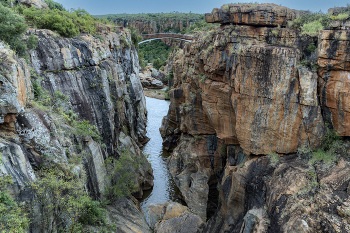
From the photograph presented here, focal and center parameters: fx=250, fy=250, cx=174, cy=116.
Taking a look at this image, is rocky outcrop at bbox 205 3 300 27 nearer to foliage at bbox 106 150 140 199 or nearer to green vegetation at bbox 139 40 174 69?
foliage at bbox 106 150 140 199

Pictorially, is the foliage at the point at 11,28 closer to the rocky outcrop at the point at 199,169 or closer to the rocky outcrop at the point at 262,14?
Result: the rocky outcrop at the point at 262,14

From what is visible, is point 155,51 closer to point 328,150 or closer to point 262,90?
point 262,90

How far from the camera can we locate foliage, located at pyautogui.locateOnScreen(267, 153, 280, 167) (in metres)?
16.1

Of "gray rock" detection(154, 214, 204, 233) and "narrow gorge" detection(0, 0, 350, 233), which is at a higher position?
"narrow gorge" detection(0, 0, 350, 233)

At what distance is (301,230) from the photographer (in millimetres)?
11445

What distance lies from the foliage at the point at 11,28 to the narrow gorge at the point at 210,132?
8.0 inches

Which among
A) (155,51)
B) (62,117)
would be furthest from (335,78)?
(155,51)

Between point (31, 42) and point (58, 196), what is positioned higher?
point (31, 42)

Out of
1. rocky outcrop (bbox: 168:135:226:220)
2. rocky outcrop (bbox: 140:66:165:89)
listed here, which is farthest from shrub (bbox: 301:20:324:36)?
rocky outcrop (bbox: 140:66:165:89)

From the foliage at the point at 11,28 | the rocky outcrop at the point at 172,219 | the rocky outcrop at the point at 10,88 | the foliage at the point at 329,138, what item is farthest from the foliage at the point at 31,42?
the foliage at the point at 329,138

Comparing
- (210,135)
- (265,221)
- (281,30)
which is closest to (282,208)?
(265,221)

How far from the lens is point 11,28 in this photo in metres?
14.7

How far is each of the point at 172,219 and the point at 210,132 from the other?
10.2 m

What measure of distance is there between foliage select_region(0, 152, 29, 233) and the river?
1397 cm
